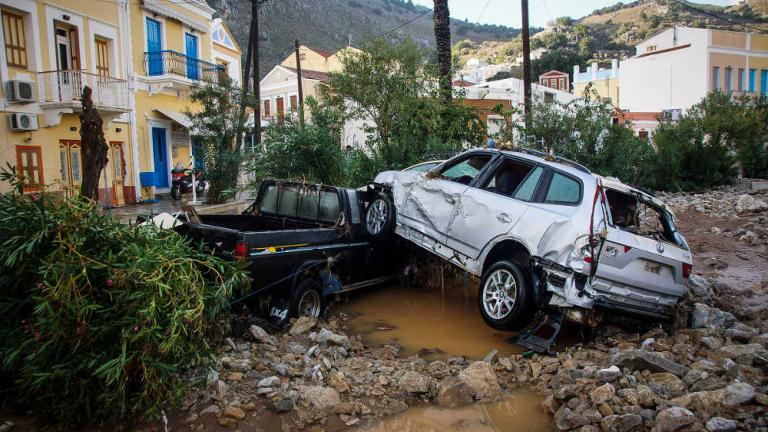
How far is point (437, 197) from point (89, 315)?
4739mm

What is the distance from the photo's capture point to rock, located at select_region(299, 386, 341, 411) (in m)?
4.52

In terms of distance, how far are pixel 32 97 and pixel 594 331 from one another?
52.4 feet

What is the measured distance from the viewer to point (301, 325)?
652 cm

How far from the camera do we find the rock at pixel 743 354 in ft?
15.6

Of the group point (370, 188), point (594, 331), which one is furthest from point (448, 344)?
point (370, 188)

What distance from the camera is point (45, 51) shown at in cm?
1627

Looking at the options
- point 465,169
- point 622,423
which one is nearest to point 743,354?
point 622,423

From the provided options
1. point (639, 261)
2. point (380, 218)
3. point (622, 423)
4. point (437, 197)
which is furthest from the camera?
point (380, 218)

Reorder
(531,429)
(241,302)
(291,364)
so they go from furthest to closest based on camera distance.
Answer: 1. (241,302)
2. (291,364)
3. (531,429)

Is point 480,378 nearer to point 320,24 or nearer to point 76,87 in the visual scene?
point 76,87

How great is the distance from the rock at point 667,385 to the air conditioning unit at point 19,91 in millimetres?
16728

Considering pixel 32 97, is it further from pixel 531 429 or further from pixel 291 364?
pixel 531 429

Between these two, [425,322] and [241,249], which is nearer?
[241,249]

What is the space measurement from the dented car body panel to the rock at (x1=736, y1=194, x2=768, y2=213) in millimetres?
9886
